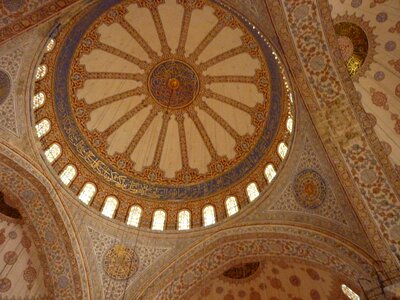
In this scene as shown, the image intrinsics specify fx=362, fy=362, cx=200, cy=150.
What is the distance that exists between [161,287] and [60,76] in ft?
20.5

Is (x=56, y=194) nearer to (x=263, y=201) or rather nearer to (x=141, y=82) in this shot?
(x=141, y=82)

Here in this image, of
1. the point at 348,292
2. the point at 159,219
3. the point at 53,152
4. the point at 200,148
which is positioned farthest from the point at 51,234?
the point at 348,292

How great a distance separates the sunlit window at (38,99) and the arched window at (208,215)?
5.30 metres

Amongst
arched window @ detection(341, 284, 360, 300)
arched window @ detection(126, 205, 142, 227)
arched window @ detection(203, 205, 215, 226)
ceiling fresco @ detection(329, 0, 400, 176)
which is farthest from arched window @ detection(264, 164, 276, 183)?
arched window @ detection(126, 205, 142, 227)

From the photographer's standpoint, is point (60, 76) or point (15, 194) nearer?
point (15, 194)

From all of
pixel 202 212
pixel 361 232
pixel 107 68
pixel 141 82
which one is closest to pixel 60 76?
pixel 107 68

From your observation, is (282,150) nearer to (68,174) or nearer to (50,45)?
(68,174)

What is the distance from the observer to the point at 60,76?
988 centimetres

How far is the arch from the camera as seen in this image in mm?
8906

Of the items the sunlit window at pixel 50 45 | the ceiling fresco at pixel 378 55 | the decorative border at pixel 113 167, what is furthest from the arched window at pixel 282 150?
the sunlit window at pixel 50 45

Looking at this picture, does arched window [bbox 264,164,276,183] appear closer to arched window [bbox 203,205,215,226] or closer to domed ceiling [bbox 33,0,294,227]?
domed ceiling [bbox 33,0,294,227]

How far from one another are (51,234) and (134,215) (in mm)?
2257

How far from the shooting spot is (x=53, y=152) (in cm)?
964

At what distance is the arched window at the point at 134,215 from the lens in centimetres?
1016
